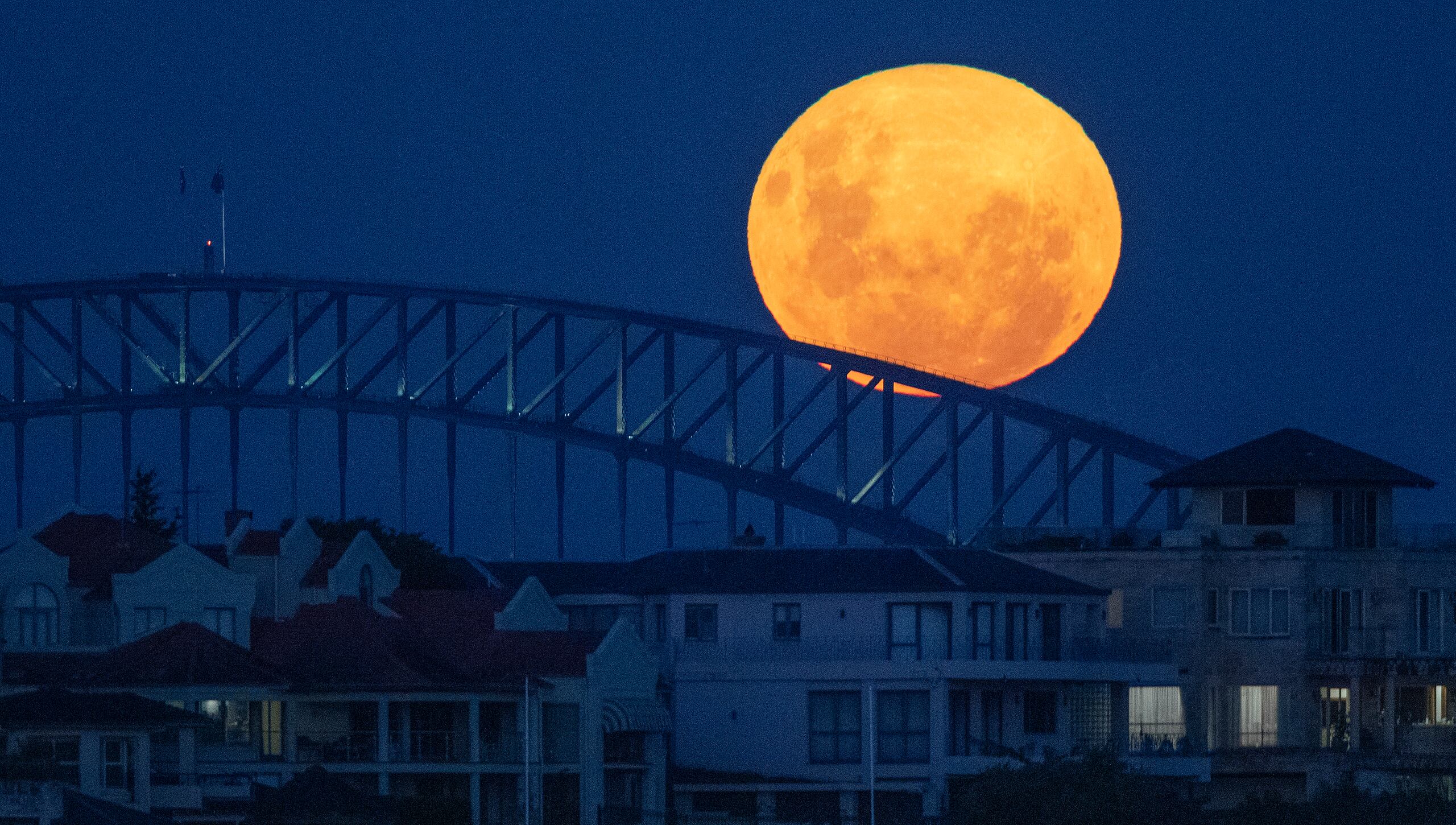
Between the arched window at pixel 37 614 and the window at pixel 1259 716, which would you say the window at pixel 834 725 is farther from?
the arched window at pixel 37 614

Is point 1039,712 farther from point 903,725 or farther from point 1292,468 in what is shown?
point 1292,468

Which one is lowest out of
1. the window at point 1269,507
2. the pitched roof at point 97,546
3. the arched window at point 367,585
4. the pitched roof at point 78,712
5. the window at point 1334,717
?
the window at point 1334,717

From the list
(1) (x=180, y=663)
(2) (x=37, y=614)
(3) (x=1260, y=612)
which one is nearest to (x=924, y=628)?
(3) (x=1260, y=612)

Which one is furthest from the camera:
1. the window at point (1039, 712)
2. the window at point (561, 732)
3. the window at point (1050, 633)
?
the window at point (1050, 633)

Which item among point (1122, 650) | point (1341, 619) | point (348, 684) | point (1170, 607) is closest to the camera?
point (348, 684)

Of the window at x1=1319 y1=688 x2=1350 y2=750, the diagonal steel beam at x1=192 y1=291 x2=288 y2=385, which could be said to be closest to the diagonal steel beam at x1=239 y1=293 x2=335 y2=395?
the diagonal steel beam at x1=192 y1=291 x2=288 y2=385

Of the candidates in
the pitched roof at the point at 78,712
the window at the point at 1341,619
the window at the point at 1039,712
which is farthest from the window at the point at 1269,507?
the pitched roof at the point at 78,712
